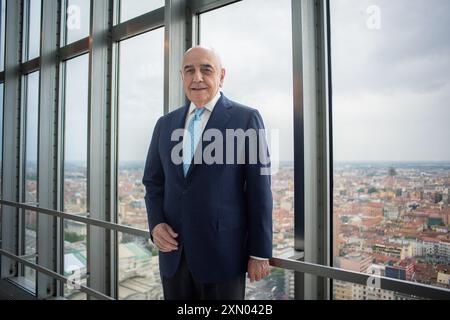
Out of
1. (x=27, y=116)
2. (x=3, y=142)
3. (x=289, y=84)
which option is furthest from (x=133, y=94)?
(x=3, y=142)

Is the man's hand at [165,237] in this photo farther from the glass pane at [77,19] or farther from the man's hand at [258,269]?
the glass pane at [77,19]

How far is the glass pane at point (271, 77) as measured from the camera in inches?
74.8

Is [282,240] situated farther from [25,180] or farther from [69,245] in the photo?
[25,180]

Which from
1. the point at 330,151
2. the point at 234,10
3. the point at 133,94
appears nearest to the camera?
the point at 330,151

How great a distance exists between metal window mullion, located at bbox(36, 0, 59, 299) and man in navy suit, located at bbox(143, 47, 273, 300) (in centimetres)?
270

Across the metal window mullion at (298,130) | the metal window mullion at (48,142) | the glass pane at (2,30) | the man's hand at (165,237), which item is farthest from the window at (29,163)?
the metal window mullion at (298,130)

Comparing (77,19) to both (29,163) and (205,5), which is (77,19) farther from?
(29,163)

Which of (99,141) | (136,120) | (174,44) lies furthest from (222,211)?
(99,141)

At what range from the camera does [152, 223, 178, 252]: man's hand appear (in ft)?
4.53

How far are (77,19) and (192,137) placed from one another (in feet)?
9.40

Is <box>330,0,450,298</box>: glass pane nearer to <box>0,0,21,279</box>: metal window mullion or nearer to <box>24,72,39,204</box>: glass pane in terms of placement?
<box>24,72,39,204</box>: glass pane
